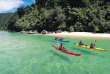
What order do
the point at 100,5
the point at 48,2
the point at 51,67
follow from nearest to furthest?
the point at 51,67 < the point at 100,5 < the point at 48,2

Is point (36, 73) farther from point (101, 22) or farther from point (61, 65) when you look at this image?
point (101, 22)

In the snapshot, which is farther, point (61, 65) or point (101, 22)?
point (101, 22)

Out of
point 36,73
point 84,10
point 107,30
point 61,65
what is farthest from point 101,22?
point 36,73

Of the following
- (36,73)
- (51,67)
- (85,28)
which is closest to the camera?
(36,73)

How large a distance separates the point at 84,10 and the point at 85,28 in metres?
8.46

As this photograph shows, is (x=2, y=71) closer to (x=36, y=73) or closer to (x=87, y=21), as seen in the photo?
(x=36, y=73)

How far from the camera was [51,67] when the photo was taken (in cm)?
1085

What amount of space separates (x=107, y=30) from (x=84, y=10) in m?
13.1

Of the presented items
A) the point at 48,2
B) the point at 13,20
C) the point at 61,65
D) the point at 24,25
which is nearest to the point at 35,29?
the point at 24,25

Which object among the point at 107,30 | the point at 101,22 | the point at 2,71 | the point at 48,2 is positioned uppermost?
the point at 48,2

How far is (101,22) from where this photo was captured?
39.1 metres

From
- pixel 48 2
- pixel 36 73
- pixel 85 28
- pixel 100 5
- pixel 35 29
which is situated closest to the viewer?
pixel 36 73

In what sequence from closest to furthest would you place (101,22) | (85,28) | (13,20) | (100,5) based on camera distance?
(101,22)
(85,28)
(100,5)
(13,20)

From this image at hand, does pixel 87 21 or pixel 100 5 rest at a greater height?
pixel 100 5
